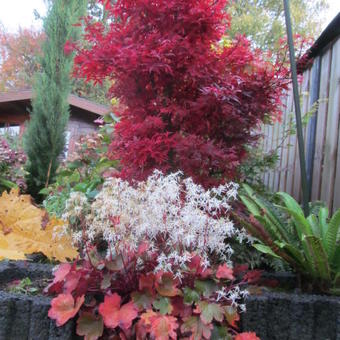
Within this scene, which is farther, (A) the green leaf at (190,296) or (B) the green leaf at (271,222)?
(B) the green leaf at (271,222)

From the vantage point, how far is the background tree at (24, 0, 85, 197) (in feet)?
17.4

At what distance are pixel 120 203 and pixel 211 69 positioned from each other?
934mm

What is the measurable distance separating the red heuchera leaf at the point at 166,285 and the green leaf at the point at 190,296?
0.05 metres

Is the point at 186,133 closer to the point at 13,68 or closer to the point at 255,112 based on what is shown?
the point at 255,112

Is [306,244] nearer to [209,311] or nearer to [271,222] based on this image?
[271,222]

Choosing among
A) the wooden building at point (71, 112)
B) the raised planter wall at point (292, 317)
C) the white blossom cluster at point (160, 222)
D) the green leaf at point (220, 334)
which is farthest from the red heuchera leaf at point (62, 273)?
the wooden building at point (71, 112)

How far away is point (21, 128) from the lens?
8.77 metres

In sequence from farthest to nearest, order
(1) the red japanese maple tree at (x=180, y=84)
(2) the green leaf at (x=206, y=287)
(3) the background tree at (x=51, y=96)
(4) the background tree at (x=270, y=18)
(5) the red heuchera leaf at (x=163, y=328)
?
(4) the background tree at (x=270, y=18)
(3) the background tree at (x=51, y=96)
(1) the red japanese maple tree at (x=180, y=84)
(2) the green leaf at (x=206, y=287)
(5) the red heuchera leaf at (x=163, y=328)

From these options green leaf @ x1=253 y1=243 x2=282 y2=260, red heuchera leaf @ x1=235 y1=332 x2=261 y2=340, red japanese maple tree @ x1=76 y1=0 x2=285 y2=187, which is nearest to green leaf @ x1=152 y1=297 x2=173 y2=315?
red heuchera leaf @ x1=235 y1=332 x2=261 y2=340

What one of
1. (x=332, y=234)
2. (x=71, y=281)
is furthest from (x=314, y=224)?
(x=71, y=281)

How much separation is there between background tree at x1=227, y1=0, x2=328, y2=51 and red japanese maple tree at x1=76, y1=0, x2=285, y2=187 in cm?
997

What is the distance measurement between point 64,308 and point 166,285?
355mm

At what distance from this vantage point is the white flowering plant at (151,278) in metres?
1.15

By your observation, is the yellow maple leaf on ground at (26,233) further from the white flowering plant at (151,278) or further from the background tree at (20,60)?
the background tree at (20,60)
